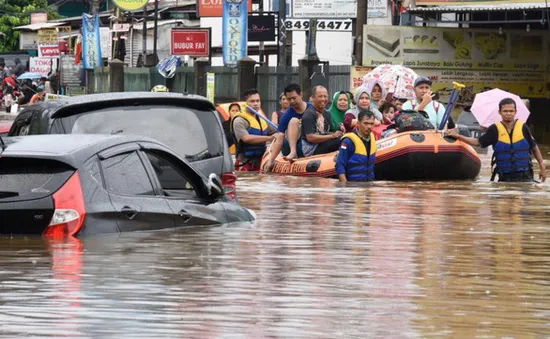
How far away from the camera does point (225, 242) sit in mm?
10594

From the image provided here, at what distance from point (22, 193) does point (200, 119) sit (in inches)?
109

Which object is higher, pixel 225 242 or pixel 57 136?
pixel 57 136

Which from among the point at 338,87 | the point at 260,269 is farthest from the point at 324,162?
the point at 338,87

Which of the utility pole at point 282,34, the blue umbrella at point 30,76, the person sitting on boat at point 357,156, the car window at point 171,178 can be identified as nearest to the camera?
the car window at point 171,178

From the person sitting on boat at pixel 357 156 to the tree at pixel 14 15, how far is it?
213 feet

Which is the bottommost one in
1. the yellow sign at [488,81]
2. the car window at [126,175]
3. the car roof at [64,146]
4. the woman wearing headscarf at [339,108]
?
the yellow sign at [488,81]

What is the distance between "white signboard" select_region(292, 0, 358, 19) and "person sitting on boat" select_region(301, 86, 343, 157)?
26.9 m

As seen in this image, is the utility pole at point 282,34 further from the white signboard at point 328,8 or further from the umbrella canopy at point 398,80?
the umbrella canopy at point 398,80

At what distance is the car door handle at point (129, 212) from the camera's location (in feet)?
32.0

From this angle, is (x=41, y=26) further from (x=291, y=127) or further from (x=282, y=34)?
(x=291, y=127)

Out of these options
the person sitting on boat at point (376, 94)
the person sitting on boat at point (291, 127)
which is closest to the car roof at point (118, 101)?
the person sitting on boat at point (291, 127)

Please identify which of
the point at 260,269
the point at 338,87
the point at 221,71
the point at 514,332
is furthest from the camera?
the point at 221,71

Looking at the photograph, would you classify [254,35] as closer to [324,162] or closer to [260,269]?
[324,162]

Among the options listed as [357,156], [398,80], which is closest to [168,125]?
[357,156]
